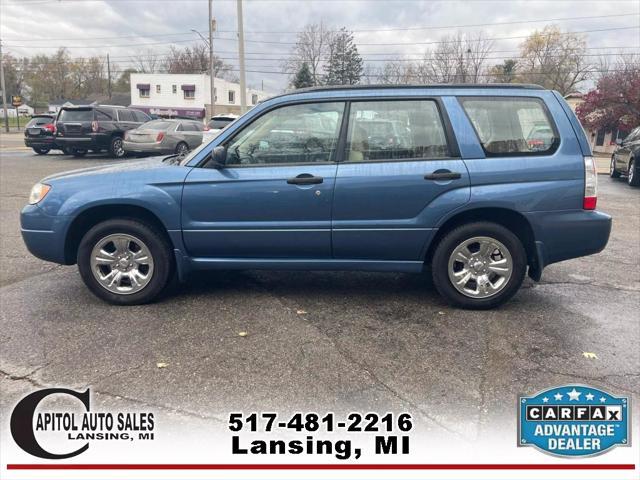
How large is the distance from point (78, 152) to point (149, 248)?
57.1ft

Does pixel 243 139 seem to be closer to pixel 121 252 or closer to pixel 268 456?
pixel 121 252

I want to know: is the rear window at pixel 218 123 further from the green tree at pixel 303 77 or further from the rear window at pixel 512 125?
the green tree at pixel 303 77

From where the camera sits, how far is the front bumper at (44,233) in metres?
4.22

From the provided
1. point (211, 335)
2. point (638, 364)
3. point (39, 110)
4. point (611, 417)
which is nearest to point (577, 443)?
point (611, 417)

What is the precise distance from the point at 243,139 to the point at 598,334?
311 cm

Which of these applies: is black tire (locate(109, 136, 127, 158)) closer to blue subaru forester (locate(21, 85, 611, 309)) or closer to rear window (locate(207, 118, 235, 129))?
rear window (locate(207, 118, 235, 129))

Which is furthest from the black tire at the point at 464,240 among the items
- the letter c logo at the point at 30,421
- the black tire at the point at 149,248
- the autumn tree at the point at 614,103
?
the autumn tree at the point at 614,103

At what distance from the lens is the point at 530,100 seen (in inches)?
165

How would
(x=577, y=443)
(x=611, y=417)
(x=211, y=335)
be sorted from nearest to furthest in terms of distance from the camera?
(x=577, y=443), (x=611, y=417), (x=211, y=335)

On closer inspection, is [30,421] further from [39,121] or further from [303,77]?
[303,77]

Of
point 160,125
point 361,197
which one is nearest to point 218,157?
point 361,197

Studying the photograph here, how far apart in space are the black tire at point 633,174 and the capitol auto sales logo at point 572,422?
1211 centimetres

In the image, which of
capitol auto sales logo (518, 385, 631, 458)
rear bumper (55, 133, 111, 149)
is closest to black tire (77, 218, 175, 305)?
capitol auto sales logo (518, 385, 631, 458)

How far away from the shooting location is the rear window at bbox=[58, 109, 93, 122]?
18.1 m
